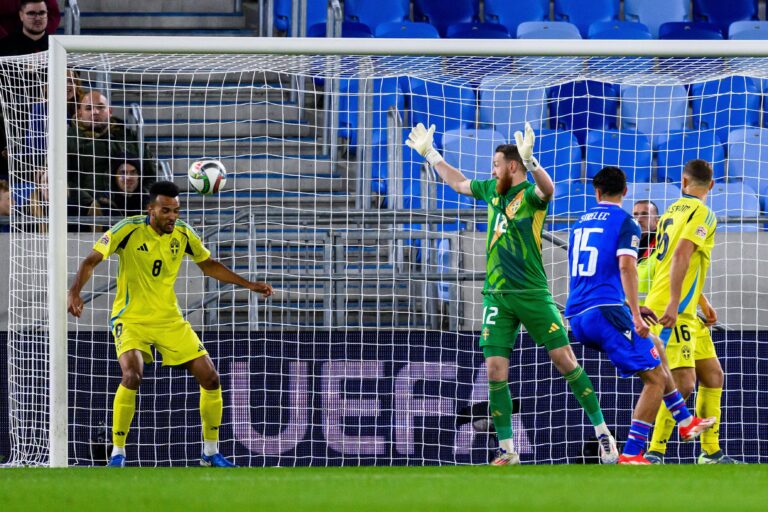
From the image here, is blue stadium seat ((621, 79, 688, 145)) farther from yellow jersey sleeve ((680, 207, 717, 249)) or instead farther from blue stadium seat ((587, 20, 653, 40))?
yellow jersey sleeve ((680, 207, 717, 249))

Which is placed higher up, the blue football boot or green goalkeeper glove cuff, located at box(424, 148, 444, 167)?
green goalkeeper glove cuff, located at box(424, 148, 444, 167)

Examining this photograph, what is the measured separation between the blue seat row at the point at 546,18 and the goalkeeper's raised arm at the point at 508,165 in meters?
4.51

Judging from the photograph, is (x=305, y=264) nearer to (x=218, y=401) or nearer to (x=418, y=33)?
(x=218, y=401)

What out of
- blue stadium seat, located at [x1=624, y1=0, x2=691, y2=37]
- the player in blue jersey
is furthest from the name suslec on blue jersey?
blue stadium seat, located at [x1=624, y1=0, x2=691, y2=37]

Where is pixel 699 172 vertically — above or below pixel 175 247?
above

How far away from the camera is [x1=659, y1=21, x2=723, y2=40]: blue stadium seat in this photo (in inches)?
506

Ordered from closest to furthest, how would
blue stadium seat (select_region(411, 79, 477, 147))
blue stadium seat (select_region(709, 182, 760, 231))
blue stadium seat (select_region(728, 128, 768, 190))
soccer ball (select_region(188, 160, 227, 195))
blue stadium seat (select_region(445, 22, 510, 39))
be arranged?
soccer ball (select_region(188, 160, 227, 195)) < blue stadium seat (select_region(709, 182, 760, 231)) < blue stadium seat (select_region(728, 128, 768, 190)) < blue stadium seat (select_region(411, 79, 477, 147)) < blue stadium seat (select_region(445, 22, 510, 39))

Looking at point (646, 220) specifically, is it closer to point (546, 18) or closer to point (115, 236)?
point (115, 236)

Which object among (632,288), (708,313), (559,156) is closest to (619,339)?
(632,288)

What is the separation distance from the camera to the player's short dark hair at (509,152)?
24.8 feet

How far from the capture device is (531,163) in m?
7.16

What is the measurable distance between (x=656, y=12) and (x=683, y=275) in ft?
22.5

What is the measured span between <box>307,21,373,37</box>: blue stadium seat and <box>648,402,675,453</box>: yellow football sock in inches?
224

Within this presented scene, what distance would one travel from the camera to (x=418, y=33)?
12.6m
